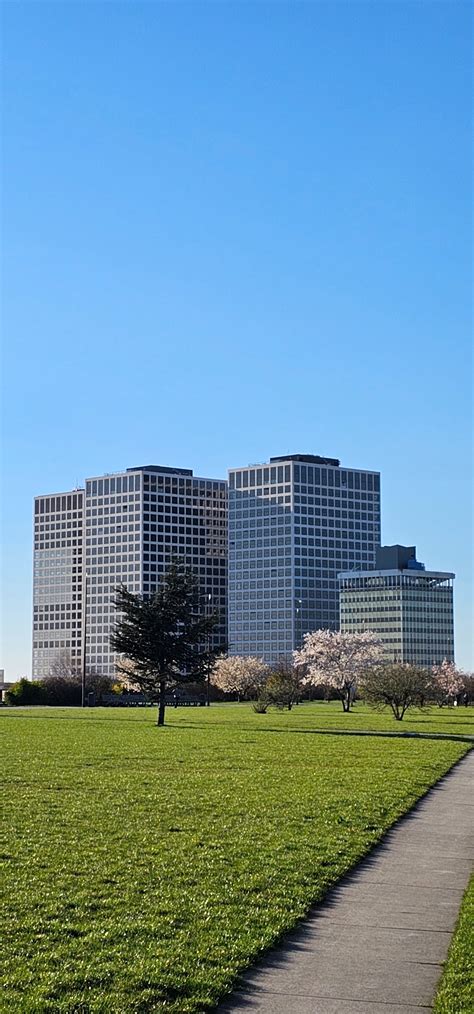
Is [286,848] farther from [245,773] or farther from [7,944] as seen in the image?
[245,773]

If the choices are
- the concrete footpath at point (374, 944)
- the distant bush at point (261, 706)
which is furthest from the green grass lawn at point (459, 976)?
the distant bush at point (261, 706)

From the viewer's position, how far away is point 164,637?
6888 centimetres

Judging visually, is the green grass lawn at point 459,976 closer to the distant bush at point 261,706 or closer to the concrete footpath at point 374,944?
the concrete footpath at point 374,944

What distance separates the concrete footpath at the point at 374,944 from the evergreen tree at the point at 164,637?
4944 centimetres

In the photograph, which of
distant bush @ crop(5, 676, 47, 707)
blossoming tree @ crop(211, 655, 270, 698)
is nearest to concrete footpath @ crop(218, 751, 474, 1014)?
distant bush @ crop(5, 676, 47, 707)

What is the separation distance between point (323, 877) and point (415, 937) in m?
3.25

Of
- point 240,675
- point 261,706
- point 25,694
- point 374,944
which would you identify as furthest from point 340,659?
point 374,944

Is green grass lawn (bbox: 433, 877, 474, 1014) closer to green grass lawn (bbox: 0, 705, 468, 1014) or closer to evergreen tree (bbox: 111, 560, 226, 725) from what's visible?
green grass lawn (bbox: 0, 705, 468, 1014)

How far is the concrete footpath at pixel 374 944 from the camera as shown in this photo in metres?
10.4

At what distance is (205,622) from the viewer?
69.5 m

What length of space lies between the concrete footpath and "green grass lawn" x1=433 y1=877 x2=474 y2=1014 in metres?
0.11

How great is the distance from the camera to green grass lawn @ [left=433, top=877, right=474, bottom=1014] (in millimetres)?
10344

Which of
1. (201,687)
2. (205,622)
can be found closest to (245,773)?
(205,622)

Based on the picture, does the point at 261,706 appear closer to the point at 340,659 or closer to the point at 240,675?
the point at 340,659
